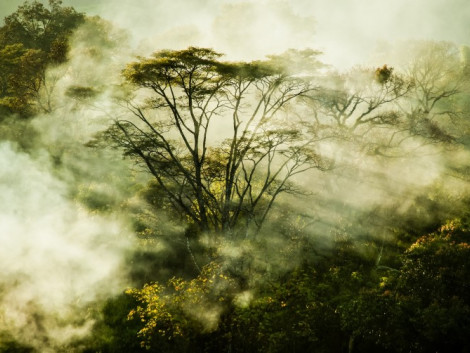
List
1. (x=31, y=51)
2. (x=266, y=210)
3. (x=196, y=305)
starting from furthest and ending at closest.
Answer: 1. (x=31, y=51)
2. (x=266, y=210)
3. (x=196, y=305)

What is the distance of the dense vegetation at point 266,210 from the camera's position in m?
8.50

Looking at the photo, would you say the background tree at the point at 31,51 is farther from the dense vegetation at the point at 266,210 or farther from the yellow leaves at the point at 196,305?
the yellow leaves at the point at 196,305

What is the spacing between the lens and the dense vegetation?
850 centimetres

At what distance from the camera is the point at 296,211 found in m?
15.1

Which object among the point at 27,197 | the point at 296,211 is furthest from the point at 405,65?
the point at 27,197

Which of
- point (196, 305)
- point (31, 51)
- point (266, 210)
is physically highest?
point (31, 51)

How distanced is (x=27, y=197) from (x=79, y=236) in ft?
13.1

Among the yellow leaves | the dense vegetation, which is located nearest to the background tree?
the dense vegetation

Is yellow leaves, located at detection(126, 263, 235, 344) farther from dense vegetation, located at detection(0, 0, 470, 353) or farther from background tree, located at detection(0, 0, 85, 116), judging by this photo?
background tree, located at detection(0, 0, 85, 116)

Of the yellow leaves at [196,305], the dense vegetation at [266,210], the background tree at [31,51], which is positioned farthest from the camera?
the background tree at [31,51]

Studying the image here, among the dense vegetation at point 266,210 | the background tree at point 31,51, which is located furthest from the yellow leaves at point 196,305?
the background tree at point 31,51

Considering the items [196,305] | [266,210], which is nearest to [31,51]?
[266,210]

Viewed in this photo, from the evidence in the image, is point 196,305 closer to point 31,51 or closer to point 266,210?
point 266,210

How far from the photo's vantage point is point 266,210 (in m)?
11.5
